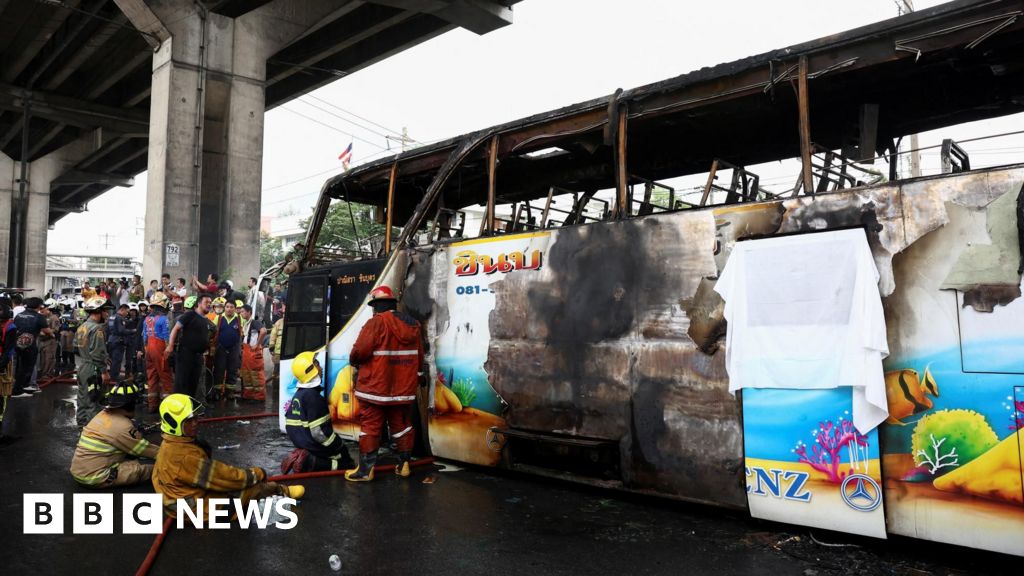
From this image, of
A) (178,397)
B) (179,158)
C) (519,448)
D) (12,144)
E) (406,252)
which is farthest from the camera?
(12,144)

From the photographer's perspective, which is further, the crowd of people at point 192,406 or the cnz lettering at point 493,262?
the cnz lettering at point 493,262

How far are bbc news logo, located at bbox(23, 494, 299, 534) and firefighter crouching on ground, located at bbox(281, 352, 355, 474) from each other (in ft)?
2.89

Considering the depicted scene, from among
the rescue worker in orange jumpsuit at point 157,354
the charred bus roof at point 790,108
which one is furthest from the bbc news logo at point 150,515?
the rescue worker in orange jumpsuit at point 157,354

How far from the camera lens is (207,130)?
60.6 feet

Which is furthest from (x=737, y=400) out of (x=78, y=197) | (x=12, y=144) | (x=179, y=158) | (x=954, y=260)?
(x=78, y=197)

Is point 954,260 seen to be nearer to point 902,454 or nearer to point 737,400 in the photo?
point 902,454

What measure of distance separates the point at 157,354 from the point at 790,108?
9.80 m

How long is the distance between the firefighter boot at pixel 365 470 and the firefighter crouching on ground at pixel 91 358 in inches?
192

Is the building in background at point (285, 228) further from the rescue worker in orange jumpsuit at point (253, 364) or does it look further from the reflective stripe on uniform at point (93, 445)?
the reflective stripe on uniform at point (93, 445)

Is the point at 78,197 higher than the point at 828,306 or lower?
higher

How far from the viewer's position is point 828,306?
4.11m

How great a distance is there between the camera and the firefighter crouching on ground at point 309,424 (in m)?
5.84

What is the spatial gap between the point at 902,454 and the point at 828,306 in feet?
3.31

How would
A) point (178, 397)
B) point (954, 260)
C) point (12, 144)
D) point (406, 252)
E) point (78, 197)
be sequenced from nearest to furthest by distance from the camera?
point (954, 260), point (178, 397), point (406, 252), point (12, 144), point (78, 197)
